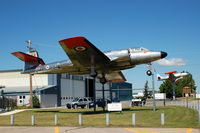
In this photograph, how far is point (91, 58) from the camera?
23703mm

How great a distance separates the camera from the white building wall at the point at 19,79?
5329cm

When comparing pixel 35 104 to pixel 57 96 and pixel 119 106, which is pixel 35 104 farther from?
pixel 119 106

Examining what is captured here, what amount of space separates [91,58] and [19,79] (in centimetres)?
3553

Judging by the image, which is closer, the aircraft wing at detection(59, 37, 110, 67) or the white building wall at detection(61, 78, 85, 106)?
the aircraft wing at detection(59, 37, 110, 67)

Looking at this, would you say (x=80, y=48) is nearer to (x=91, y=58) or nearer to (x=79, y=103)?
(x=91, y=58)

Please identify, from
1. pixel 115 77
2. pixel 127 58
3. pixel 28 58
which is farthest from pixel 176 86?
pixel 127 58

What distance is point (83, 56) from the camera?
23.5 meters

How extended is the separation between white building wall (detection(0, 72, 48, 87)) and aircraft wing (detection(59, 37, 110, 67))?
29.4 metres

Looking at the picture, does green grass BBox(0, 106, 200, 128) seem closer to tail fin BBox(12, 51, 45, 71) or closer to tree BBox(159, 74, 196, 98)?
tail fin BBox(12, 51, 45, 71)

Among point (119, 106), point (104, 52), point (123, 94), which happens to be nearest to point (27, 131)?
point (119, 106)

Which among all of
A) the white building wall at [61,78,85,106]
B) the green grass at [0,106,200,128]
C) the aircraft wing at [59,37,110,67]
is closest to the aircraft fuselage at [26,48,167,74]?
the aircraft wing at [59,37,110,67]

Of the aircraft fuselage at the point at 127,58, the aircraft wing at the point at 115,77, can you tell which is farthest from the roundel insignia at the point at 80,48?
the aircraft wing at the point at 115,77

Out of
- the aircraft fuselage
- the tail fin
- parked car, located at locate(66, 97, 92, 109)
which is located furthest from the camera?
parked car, located at locate(66, 97, 92, 109)

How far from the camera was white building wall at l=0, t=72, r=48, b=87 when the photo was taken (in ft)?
175
